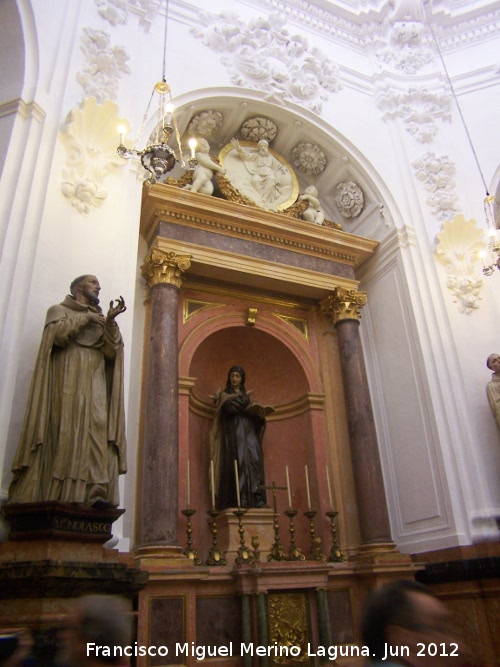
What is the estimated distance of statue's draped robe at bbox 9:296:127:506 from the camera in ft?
12.7

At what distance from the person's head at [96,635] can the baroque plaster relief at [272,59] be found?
7103mm

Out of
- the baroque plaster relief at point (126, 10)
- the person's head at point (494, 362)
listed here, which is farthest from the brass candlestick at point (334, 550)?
the baroque plaster relief at point (126, 10)

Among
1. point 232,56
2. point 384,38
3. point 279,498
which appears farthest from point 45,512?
point 384,38

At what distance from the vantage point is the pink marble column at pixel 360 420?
20.1 ft

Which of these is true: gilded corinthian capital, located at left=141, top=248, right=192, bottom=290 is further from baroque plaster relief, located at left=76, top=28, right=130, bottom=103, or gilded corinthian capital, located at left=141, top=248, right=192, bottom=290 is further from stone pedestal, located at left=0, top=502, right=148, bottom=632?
stone pedestal, located at left=0, top=502, right=148, bottom=632

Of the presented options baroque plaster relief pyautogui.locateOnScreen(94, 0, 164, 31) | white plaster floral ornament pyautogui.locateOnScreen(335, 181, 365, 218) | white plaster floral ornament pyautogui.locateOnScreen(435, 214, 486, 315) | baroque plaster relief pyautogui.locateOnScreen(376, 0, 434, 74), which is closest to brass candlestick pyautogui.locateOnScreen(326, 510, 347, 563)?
white plaster floral ornament pyautogui.locateOnScreen(435, 214, 486, 315)

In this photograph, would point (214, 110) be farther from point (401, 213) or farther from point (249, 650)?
point (249, 650)

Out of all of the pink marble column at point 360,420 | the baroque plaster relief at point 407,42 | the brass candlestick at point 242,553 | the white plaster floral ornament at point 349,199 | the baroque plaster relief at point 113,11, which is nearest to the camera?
the brass candlestick at point 242,553

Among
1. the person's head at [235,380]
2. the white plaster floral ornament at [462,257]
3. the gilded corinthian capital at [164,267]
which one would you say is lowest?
the person's head at [235,380]

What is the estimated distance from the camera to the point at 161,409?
17.6 ft

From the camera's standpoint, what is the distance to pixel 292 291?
24.0ft

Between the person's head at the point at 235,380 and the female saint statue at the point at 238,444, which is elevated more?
the person's head at the point at 235,380

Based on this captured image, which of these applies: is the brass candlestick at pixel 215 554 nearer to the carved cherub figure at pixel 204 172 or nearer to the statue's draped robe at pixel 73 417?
the statue's draped robe at pixel 73 417

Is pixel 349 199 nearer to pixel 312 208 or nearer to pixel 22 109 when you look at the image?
pixel 312 208
